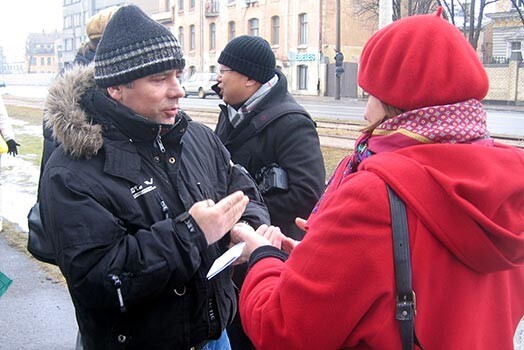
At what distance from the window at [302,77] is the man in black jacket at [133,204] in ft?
134

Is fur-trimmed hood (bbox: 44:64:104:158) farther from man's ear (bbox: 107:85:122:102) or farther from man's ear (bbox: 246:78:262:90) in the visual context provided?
man's ear (bbox: 246:78:262:90)

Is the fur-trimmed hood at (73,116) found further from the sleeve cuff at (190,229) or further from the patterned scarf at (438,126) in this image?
the patterned scarf at (438,126)

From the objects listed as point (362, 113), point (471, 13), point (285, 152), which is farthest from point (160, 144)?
point (471, 13)

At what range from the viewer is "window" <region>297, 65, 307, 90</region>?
42781 mm

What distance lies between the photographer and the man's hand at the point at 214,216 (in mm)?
2129

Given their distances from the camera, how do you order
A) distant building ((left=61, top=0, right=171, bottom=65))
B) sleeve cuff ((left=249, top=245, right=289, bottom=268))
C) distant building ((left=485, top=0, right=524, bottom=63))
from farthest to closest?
distant building ((left=61, top=0, right=171, bottom=65)) < distant building ((left=485, top=0, right=524, bottom=63)) < sleeve cuff ((left=249, top=245, right=289, bottom=268))

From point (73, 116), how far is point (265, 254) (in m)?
0.91

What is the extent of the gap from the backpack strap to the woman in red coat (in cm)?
2

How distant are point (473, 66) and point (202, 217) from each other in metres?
1.04

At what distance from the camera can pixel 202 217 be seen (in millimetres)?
2127

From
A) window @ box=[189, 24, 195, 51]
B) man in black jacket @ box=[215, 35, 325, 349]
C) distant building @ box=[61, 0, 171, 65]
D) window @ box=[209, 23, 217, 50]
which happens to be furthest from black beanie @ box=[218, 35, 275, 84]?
distant building @ box=[61, 0, 171, 65]

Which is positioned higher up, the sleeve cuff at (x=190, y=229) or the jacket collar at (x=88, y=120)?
the jacket collar at (x=88, y=120)

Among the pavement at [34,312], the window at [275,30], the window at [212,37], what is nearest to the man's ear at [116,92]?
the pavement at [34,312]

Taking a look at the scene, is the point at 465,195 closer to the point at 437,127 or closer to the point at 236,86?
the point at 437,127
